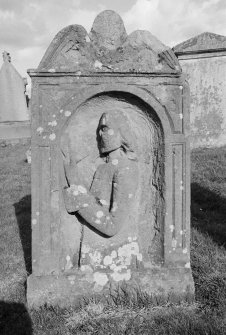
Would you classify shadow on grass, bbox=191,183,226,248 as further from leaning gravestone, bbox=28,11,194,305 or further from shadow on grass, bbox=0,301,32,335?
shadow on grass, bbox=0,301,32,335

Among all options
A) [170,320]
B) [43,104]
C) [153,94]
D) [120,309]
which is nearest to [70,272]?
[120,309]

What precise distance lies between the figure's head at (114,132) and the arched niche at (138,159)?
4 cm

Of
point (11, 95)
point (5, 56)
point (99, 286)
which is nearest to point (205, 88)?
point (99, 286)

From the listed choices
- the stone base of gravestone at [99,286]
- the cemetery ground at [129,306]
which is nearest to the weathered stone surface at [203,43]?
the cemetery ground at [129,306]

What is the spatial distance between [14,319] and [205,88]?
27.7 ft

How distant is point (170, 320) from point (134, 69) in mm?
2275

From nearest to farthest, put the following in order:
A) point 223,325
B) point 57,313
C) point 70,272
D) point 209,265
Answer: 1. point 223,325
2. point 57,313
3. point 70,272
4. point 209,265

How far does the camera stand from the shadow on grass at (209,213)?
4992 mm

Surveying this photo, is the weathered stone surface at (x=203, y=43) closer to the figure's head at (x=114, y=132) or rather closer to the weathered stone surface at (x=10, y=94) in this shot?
the figure's head at (x=114, y=132)

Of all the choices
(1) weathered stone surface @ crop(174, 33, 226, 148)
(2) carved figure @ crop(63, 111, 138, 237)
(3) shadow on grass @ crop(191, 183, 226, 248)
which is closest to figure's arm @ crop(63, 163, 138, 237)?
(2) carved figure @ crop(63, 111, 138, 237)

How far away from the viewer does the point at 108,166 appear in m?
3.54

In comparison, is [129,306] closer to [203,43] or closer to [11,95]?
[203,43]

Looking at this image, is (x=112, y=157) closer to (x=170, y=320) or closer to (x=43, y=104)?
(x=43, y=104)

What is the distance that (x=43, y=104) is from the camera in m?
3.32
